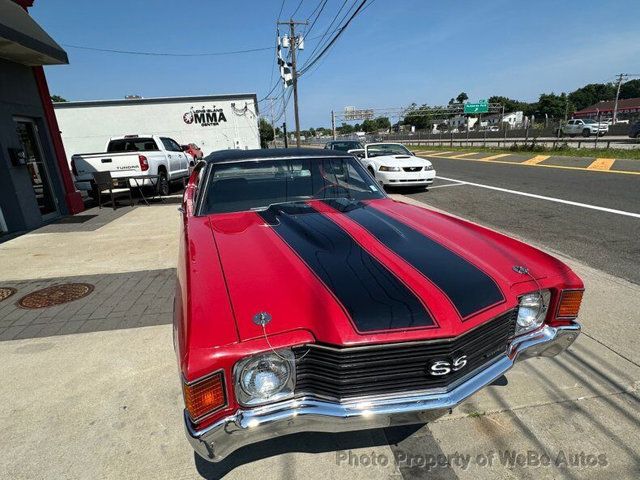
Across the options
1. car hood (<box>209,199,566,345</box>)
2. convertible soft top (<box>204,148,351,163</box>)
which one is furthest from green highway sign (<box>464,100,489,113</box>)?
car hood (<box>209,199,566,345</box>)

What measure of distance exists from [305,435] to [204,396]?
85 centimetres

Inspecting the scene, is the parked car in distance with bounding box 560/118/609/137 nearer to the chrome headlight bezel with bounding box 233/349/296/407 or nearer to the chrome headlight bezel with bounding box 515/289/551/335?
the chrome headlight bezel with bounding box 515/289/551/335

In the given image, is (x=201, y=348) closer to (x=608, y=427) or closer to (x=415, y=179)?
(x=608, y=427)

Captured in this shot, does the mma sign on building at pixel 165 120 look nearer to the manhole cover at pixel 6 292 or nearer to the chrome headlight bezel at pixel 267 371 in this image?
the manhole cover at pixel 6 292

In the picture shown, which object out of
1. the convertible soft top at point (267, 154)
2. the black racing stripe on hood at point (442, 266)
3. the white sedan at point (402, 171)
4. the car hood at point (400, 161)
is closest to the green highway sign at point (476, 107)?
the car hood at point (400, 161)

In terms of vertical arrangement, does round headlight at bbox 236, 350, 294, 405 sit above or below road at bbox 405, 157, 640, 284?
above

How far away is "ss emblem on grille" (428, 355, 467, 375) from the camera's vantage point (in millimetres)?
1593

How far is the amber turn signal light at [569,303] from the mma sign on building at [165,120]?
22.6 m

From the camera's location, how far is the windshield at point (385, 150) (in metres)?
11.8

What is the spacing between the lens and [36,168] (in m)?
8.30

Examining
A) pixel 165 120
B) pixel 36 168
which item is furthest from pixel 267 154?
pixel 165 120

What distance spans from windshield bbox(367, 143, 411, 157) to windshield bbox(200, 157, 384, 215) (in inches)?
338

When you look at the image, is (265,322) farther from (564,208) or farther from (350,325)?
(564,208)

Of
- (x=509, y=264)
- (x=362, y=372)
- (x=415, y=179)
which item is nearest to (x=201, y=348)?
(x=362, y=372)
